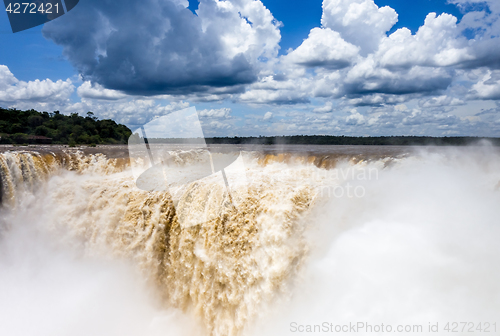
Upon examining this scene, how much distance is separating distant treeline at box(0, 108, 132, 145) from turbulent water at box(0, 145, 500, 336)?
25.3 meters

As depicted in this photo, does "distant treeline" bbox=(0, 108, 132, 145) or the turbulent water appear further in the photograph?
"distant treeline" bbox=(0, 108, 132, 145)

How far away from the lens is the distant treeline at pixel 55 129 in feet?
129

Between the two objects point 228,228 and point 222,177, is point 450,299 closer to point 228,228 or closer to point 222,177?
point 228,228

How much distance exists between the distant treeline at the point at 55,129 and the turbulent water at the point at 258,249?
25.3 m

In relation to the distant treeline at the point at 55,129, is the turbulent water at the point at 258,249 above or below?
below

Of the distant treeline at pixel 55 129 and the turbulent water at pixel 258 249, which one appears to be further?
the distant treeline at pixel 55 129

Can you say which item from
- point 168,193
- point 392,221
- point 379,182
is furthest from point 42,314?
point 379,182

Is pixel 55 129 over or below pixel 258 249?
over

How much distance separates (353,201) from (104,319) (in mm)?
9139

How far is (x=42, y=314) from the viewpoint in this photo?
1037 centimetres

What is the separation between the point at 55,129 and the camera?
4509 cm

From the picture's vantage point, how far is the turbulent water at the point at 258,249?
643cm

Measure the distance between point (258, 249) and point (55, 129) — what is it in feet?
155

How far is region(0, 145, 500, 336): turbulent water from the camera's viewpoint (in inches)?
253
